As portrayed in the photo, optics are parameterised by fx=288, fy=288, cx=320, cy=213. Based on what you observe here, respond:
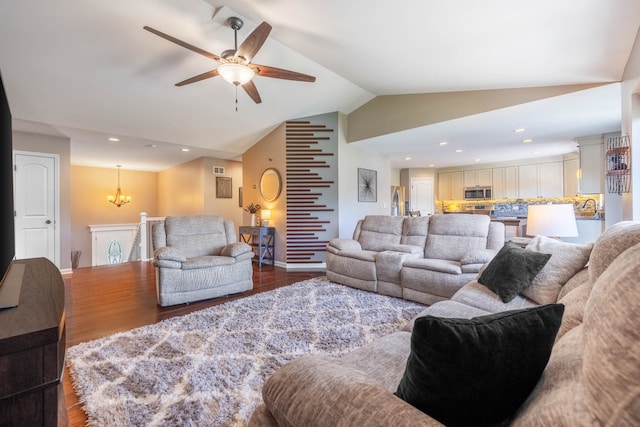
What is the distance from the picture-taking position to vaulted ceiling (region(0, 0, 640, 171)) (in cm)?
242

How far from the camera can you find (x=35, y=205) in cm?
469

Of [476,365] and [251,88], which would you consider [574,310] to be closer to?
[476,365]

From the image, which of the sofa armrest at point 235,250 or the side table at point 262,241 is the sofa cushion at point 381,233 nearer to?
the sofa armrest at point 235,250

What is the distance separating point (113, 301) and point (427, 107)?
4997 mm

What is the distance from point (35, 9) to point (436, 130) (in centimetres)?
500

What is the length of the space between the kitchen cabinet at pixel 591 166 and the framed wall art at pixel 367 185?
3.52 metres

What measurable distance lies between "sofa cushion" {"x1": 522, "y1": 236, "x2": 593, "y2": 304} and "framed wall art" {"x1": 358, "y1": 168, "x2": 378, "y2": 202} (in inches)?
158

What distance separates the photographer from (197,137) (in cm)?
544

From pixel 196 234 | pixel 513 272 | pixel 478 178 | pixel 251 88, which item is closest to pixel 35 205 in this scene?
pixel 196 234

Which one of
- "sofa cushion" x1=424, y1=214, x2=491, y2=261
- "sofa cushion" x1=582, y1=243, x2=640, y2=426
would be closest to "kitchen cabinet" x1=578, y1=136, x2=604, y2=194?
"sofa cushion" x1=424, y1=214, x2=491, y2=261

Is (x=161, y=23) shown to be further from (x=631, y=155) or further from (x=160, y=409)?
(x=631, y=155)

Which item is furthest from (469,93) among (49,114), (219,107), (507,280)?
(49,114)

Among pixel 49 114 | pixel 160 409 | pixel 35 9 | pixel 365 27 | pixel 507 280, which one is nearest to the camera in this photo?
pixel 160 409

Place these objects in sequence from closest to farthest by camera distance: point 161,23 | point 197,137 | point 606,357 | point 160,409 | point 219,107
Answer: point 606,357 < point 160,409 < point 161,23 < point 219,107 < point 197,137
